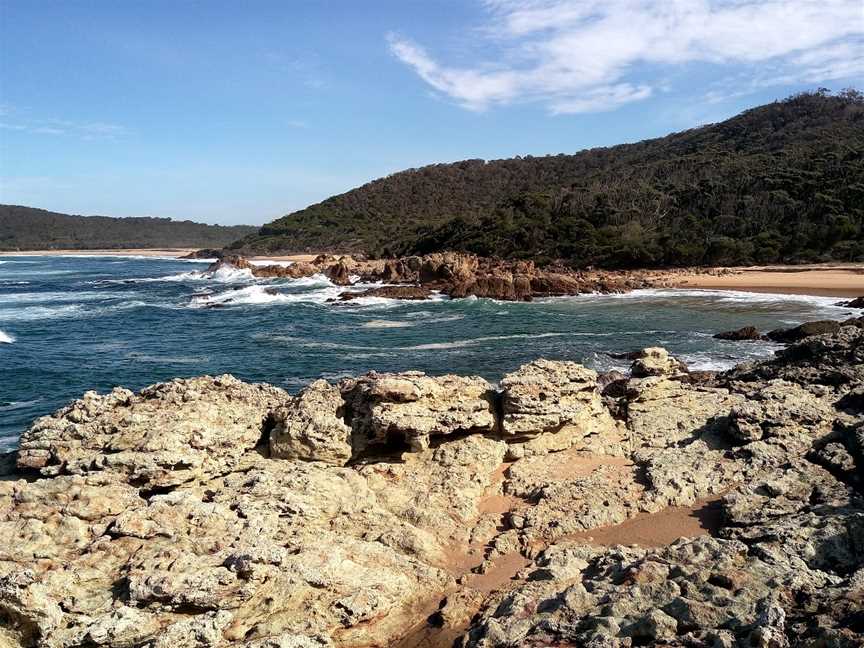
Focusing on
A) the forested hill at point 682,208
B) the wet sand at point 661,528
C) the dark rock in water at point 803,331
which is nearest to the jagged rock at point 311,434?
the wet sand at point 661,528

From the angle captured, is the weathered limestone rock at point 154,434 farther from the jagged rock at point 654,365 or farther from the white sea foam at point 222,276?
the white sea foam at point 222,276

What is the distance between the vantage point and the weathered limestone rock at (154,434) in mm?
7883

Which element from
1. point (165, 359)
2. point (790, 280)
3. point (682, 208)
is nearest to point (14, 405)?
point (165, 359)

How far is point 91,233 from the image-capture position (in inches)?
6526

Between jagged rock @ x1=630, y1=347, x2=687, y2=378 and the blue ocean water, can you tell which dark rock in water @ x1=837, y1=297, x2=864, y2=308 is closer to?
the blue ocean water

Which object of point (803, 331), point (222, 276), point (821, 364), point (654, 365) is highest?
point (222, 276)

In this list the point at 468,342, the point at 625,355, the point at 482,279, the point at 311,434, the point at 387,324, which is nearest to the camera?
the point at 311,434

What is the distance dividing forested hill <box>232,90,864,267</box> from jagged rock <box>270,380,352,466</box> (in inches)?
1823

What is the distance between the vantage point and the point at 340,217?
112312 millimetres

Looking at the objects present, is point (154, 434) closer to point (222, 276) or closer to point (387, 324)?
point (387, 324)

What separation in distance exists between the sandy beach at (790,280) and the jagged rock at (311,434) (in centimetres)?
3460

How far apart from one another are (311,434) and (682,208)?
205 feet

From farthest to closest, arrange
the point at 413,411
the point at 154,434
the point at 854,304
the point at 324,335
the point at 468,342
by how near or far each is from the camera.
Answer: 1. the point at 854,304
2. the point at 324,335
3. the point at 468,342
4. the point at 413,411
5. the point at 154,434

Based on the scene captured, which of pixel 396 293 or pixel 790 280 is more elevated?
pixel 790 280
